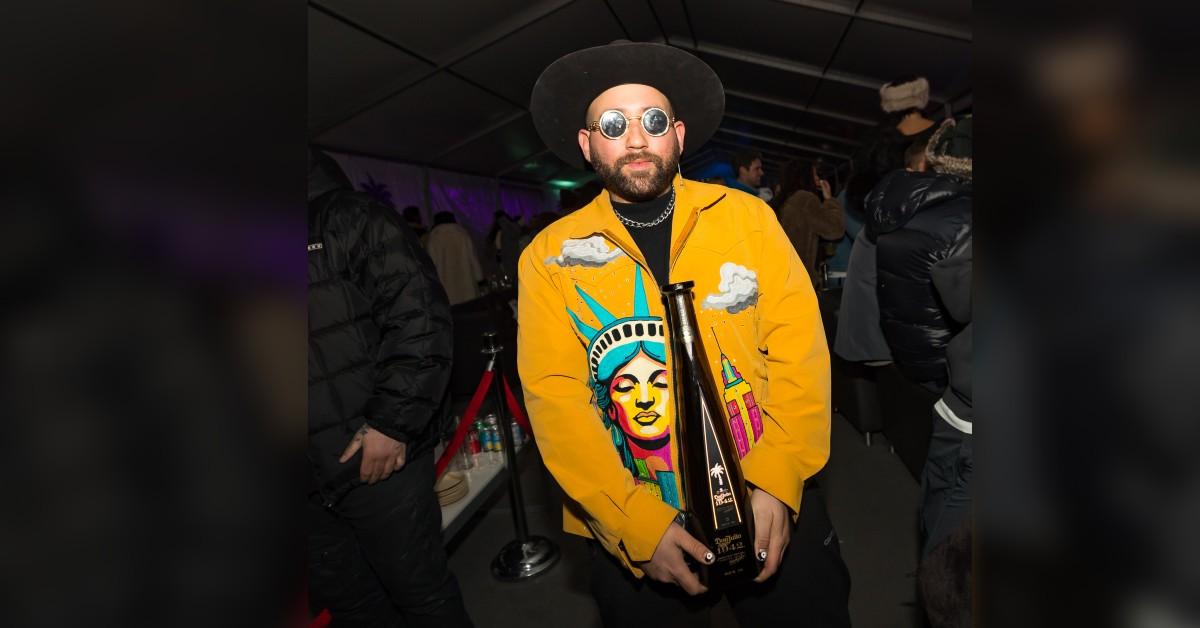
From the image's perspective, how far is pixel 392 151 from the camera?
10.2 m

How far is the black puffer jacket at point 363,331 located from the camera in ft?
6.72

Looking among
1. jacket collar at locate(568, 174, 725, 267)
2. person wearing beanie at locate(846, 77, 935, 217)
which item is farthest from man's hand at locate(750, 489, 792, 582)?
person wearing beanie at locate(846, 77, 935, 217)

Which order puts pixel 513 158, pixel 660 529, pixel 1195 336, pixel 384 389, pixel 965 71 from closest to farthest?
pixel 1195 336 < pixel 660 529 < pixel 384 389 < pixel 965 71 < pixel 513 158

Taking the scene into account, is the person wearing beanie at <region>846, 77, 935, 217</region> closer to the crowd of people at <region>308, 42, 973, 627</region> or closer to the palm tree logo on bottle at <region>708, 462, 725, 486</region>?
the crowd of people at <region>308, 42, 973, 627</region>

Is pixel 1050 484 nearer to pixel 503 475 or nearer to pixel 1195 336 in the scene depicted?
pixel 1195 336

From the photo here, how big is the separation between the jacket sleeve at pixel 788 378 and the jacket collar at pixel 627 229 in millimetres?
184

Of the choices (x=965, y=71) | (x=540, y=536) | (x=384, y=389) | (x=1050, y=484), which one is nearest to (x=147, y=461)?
(x=1050, y=484)

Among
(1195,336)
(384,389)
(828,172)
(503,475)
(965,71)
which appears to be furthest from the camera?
(828,172)

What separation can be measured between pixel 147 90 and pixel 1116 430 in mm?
344

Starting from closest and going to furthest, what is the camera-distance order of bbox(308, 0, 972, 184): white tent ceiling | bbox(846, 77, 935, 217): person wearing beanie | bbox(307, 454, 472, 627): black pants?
bbox(307, 454, 472, 627): black pants < bbox(846, 77, 935, 217): person wearing beanie < bbox(308, 0, 972, 184): white tent ceiling

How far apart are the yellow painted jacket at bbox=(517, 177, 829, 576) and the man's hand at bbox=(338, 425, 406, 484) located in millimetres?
647

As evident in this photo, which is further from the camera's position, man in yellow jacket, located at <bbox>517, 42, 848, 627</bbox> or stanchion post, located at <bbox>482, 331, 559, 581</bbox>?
stanchion post, located at <bbox>482, 331, 559, 581</bbox>

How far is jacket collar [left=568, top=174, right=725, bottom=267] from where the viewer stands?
67.9 inches

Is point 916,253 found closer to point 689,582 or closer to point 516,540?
point 689,582
